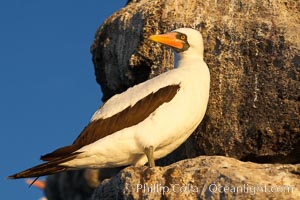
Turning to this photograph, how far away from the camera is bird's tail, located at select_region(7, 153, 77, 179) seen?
10.7 meters

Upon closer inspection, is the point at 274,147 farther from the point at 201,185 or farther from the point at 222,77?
the point at 201,185

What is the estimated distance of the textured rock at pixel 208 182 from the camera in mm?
9312

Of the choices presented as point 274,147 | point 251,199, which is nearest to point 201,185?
point 251,199

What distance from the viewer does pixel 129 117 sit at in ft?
37.1

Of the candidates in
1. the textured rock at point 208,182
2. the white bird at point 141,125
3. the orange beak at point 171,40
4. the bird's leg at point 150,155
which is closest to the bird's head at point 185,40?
the orange beak at point 171,40

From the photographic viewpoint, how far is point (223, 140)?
40.1ft

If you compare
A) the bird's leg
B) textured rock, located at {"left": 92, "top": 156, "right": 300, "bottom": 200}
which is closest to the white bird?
the bird's leg

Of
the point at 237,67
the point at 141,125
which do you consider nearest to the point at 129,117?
the point at 141,125

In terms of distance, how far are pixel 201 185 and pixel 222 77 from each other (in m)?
3.07

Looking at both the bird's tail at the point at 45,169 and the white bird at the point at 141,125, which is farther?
the white bird at the point at 141,125

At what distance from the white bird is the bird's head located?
72 centimetres

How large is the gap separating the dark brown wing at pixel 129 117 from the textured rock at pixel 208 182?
948 millimetres

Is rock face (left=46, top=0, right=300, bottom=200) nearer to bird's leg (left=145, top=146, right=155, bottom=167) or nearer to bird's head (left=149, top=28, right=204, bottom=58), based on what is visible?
bird's head (left=149, top=28, right=204, bottom=58)

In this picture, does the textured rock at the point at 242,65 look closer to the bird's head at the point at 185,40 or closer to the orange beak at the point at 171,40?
the bird's head at the point at 185,40
